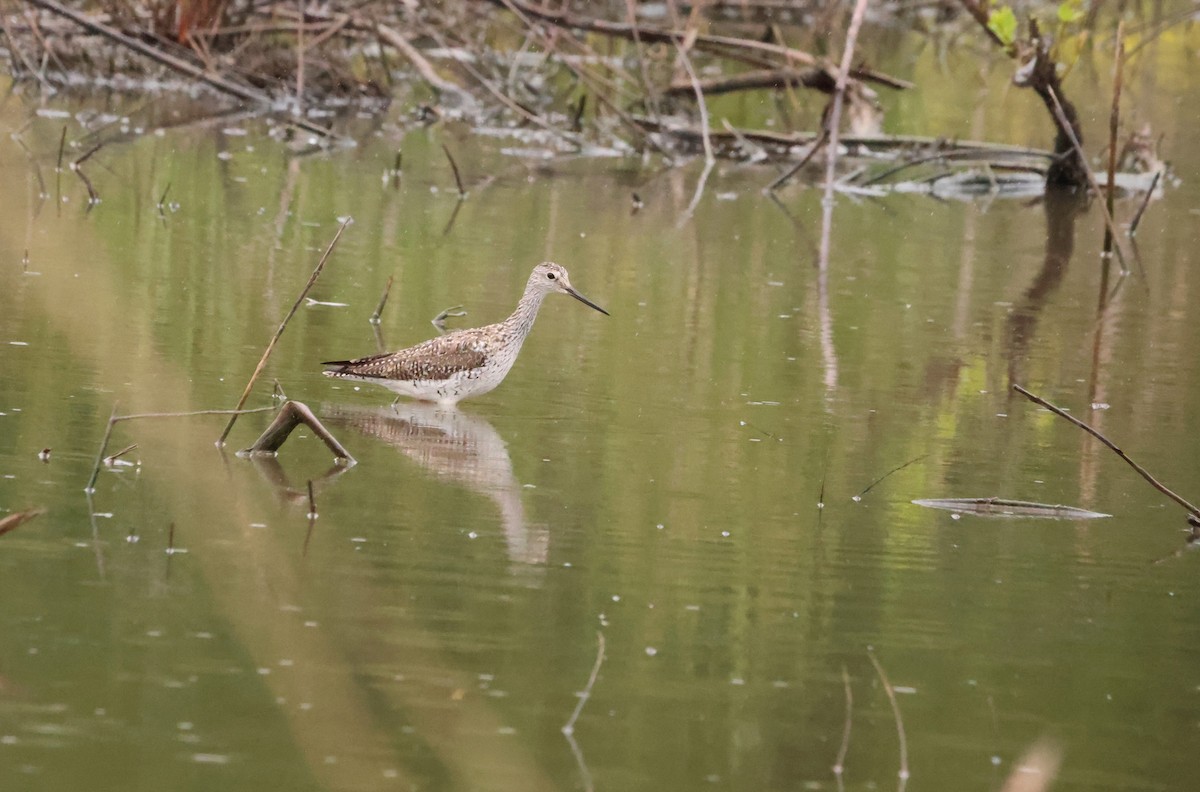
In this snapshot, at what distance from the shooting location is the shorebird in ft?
31.2

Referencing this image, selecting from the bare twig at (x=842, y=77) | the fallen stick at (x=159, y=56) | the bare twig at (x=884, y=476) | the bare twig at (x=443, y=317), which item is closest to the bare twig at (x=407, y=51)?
the fallen stick at (x=159, y=56)

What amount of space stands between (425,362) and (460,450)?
0.89m

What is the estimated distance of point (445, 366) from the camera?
31.2 ft

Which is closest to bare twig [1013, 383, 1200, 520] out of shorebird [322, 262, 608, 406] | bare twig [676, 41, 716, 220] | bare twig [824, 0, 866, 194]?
shorebird [322, 262, 608, 406]

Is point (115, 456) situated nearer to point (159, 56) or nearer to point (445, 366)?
point (445, 366)

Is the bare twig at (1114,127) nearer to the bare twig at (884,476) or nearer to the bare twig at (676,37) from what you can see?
the bare twig at (676,37)

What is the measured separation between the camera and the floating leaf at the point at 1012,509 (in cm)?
805

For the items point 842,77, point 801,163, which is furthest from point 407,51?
point 842,77

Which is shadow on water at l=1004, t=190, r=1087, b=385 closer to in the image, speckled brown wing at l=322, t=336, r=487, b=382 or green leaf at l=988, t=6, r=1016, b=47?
green leaf at l=988, t=6, r=1016, b=47

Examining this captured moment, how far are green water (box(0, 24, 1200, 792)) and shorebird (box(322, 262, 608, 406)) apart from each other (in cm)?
17

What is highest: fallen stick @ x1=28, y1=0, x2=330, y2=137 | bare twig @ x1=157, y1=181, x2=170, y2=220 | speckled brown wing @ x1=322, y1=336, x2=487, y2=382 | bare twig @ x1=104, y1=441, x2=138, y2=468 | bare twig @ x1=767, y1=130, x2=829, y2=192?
fallen stick @ x1=28, y1=0, x2=330, y2=137

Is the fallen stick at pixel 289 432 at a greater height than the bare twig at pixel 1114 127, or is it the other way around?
the bare twig at pixel 1114 127

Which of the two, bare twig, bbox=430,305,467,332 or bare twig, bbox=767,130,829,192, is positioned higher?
bare twig, bbox=767,130,829,192

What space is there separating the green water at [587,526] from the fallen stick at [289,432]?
98mm
